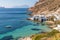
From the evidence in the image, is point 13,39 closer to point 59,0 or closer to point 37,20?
point 37,20

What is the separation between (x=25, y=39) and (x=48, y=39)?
1102 cm

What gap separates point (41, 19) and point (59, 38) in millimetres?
52671

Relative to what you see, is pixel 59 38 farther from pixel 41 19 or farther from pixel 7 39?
pixel 41 19

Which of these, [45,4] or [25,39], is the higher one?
[45,4]

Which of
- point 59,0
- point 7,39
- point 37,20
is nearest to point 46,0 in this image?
point 59,0

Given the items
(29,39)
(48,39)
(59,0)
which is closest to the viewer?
(48,39)

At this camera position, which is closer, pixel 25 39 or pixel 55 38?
pixel 55 38

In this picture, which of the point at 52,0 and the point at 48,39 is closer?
the point at 48,39

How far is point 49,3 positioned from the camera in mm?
141500

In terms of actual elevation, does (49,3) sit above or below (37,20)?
above

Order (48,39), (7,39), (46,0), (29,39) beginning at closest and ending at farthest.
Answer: (48,39)
(29,39)
(7,39)
(46,0)

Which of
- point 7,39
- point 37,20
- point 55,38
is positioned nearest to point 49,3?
point 37,20

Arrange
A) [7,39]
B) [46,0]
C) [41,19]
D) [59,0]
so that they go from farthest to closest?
[46,0] < [59,0] < [41,19] < [7,39]

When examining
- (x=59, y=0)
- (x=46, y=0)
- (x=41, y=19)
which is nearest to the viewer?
(x=41, y=19)
